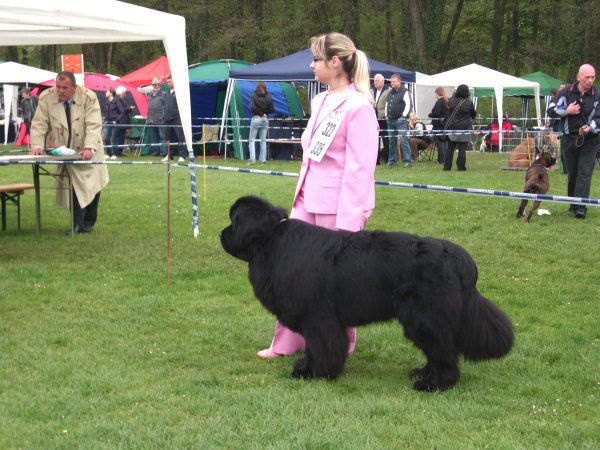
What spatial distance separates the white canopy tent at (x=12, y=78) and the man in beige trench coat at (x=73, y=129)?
721 inches

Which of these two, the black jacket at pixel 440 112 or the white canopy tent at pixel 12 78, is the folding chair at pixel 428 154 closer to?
the black jacket at pixel 440 112

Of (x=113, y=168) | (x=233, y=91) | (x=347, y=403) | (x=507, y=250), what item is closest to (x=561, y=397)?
(x=347, y=403)

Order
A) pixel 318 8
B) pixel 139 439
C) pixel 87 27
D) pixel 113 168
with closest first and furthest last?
pixel 139 439 < pixel 87 27 < pixel 113 168 < pixel 318 8

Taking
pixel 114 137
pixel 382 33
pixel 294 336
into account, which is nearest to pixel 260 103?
pixel 114 137

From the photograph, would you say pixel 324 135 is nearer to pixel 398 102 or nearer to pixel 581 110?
pixel 581 110

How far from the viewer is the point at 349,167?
4.74 metres

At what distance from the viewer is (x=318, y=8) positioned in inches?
1506

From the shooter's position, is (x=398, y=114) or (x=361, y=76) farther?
(x=398, y=114)

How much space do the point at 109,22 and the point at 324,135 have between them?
14.6ft

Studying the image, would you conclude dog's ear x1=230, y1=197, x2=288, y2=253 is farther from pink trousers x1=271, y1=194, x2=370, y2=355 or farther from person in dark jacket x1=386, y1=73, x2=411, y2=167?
person in dark jacket x1=386, y1=73, x2=411, y2=167

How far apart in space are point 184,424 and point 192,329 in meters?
→ 1.91

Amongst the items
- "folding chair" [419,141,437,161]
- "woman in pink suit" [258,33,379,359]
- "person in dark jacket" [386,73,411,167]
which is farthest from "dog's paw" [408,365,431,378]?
"folding chair" [419,141,437,161]

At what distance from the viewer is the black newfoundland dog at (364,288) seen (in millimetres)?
4402

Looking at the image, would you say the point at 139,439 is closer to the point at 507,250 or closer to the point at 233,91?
the point at 507,250
